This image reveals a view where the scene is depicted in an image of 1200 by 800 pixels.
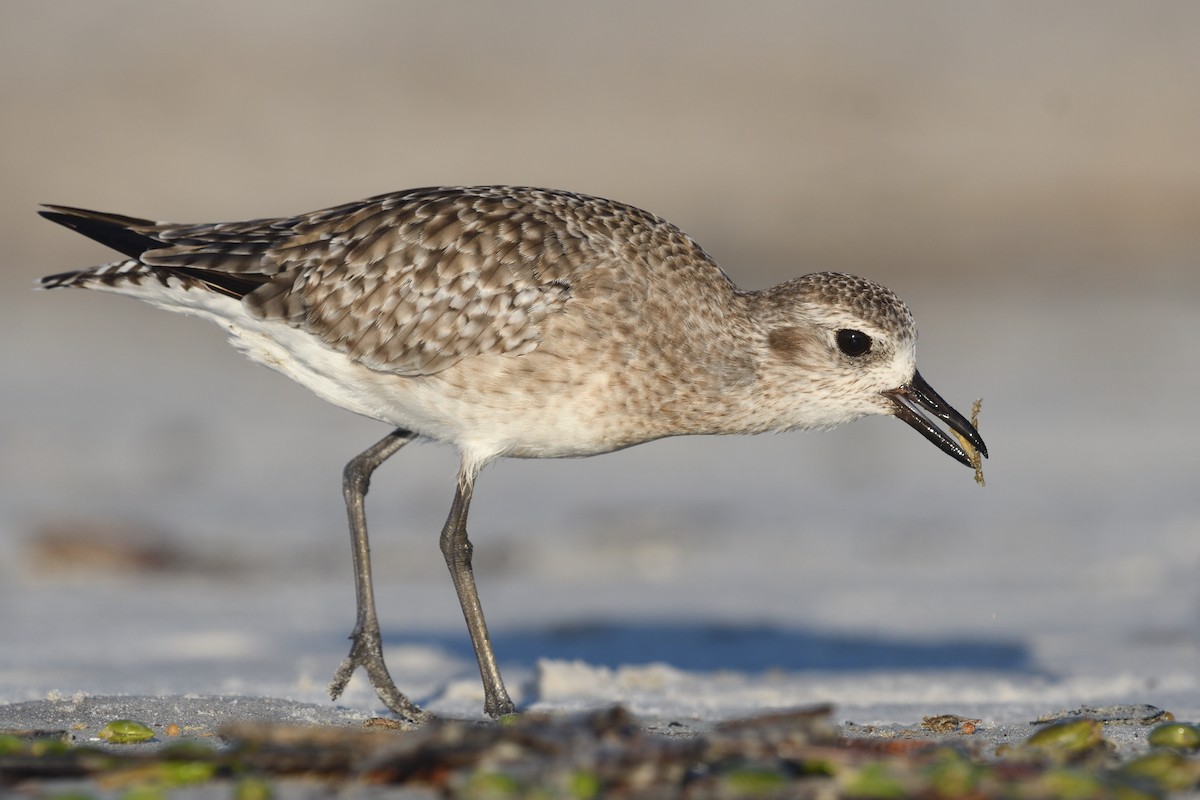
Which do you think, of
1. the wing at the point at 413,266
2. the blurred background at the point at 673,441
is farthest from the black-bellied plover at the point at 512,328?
the blurred background at the point at 673,441

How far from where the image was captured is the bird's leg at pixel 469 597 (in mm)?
7738

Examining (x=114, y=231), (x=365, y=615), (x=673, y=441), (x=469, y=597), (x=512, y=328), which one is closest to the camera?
(x=512, y=328)

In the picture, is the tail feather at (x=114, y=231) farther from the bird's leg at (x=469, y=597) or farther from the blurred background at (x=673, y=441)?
the blurred background at (x=673, y=441)

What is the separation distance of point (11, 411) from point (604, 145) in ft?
66.4

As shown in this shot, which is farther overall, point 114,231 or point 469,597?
point 114,231

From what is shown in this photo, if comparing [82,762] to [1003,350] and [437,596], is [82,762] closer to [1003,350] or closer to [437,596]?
[437,596]

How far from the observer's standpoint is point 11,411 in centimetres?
1611

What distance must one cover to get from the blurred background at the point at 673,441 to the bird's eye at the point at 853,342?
2.25 m

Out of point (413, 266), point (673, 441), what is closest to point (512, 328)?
point (413, 266)

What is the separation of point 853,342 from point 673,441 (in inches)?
336

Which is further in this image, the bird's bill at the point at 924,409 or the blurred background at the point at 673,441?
the blurred background at the point at 673,441

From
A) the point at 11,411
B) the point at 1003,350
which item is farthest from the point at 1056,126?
the point at 11,411

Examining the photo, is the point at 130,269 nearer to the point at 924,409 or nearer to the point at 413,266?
the point at 413,266

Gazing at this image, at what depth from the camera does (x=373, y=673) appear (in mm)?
8078
